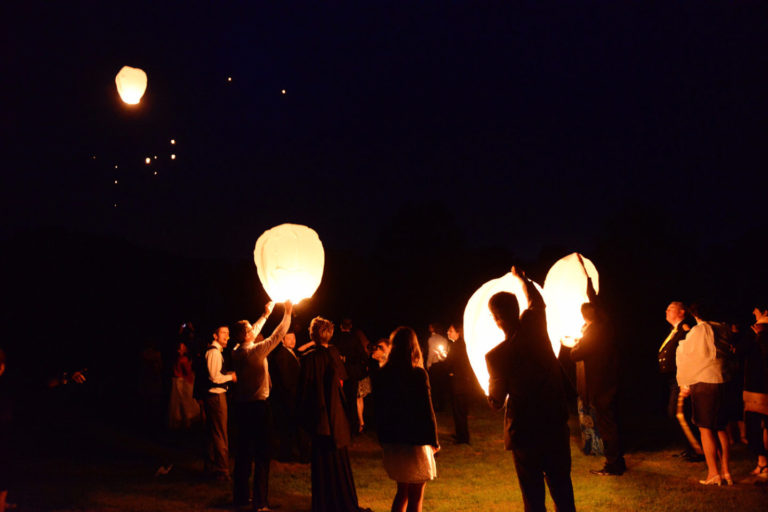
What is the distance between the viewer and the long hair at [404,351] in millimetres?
5152

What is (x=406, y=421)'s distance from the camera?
503 cm

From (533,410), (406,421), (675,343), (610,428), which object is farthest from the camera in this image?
(675,343)

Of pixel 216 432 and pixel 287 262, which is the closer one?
pixel 287 262

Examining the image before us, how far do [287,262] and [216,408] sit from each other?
10.2 feet

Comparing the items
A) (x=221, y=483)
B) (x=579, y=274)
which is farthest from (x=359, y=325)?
(x=579, y=274)

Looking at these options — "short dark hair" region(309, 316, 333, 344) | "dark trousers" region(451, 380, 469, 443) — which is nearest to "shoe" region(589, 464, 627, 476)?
"dark trousers" region(451, 380, 469, 443)

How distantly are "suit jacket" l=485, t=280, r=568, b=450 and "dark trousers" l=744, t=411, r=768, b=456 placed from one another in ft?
15.7

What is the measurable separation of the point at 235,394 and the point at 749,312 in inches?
796

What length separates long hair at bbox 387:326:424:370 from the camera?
203 inches

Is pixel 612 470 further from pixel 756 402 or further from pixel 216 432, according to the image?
pixel 216 432

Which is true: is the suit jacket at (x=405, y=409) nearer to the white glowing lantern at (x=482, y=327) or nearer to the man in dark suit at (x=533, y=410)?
the man in dark suit at (x=533, y=410)

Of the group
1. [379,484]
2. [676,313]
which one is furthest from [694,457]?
[379,484]

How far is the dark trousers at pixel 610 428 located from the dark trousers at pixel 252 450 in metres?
4.45

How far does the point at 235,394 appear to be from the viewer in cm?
696
